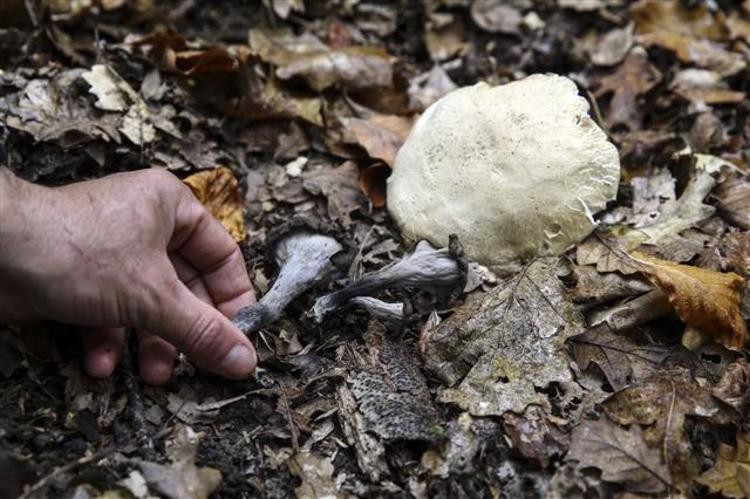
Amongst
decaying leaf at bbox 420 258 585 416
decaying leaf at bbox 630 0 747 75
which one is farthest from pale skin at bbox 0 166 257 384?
decaying leaf at bbox 630 0 747 75

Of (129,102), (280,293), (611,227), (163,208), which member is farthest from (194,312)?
(611,227)

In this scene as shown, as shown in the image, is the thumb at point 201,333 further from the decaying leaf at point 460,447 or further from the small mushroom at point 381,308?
the decaying leaf at point 460,447

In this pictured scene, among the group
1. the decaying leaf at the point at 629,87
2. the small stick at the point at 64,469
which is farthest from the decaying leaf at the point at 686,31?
the small stick at the point at 64,469

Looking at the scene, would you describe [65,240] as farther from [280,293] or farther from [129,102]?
[129,102]

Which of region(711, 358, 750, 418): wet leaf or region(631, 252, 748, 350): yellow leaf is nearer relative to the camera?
region(711, 358, 750, 418): wet leaf

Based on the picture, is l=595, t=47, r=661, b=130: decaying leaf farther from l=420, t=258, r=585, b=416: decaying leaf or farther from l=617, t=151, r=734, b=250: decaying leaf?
l=420, t=258, r=585, b=416: decaying leaf
